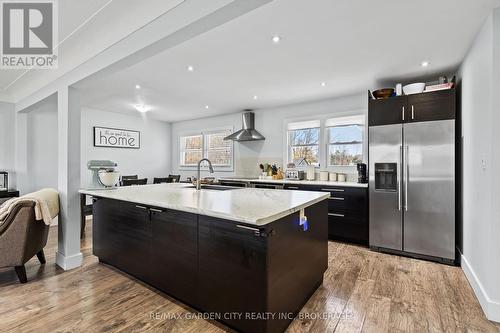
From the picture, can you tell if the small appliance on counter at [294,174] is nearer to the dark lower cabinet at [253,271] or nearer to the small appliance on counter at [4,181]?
the dark lower cabinet at [253,271]

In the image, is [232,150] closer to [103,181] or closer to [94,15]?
[103,181]

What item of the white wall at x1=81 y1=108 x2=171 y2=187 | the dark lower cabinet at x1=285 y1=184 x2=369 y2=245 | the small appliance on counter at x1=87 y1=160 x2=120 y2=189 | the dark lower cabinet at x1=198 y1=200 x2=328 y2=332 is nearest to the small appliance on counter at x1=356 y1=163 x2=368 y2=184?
the dark lower cabinet at x1=285 y1=184 x2=369 y2=245

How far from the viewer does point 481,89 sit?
2.23m

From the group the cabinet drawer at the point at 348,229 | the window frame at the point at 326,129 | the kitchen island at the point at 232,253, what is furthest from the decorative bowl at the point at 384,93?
the kitchen island at the point at 232,253

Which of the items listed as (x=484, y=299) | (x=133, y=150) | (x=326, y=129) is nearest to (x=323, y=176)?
(x=326, y=129)

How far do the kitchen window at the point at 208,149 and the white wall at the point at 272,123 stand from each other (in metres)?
0.19

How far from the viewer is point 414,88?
129 inches

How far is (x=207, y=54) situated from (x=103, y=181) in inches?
80.0

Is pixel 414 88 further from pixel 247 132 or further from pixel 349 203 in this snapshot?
pixel 247 132

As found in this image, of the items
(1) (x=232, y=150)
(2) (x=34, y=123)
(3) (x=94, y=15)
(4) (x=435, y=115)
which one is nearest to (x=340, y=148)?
(4) (x=435, y=115)

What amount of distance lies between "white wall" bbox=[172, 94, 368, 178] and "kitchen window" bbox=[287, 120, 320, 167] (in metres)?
0.14

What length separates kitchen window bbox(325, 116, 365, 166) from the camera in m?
4.38

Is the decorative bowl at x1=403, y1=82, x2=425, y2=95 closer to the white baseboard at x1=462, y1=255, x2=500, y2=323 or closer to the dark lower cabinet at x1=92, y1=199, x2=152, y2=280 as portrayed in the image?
the white baseboard at x1=462, y1=255, x2=500, y2=323

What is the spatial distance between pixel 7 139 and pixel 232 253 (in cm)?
563
